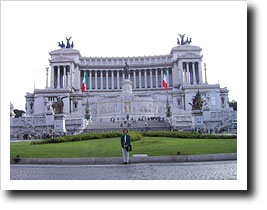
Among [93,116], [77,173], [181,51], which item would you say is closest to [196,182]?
[77,173]

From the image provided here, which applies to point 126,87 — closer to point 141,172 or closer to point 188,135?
point 188,135

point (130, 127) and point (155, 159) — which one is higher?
point (155, 159)

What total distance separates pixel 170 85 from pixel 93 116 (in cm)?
4489

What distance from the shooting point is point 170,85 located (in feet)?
330

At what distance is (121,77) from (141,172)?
92.7 metres

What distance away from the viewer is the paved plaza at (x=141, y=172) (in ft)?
33.1

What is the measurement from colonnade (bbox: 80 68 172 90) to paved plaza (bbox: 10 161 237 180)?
84.9 meters

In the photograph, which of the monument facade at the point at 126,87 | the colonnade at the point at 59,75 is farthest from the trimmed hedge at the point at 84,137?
the colonnade at the point at 59,75

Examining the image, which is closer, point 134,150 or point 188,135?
point 134,150

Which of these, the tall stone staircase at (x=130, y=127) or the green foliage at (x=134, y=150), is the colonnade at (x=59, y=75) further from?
the green foliage at (x=134, y=150)

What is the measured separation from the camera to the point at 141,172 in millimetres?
11234

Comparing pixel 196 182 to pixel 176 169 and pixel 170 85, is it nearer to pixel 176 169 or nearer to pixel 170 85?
pixel 176 169

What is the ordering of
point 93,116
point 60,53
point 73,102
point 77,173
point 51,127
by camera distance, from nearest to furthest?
point 77,173, point 51,127, point 93,116, point 73,102, point 60,53

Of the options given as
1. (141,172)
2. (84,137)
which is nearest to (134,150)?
(141,172)
